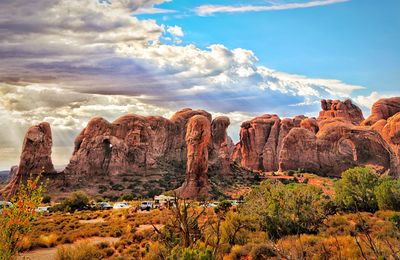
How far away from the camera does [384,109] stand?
8919cm

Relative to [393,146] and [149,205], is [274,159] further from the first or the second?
[149,205]

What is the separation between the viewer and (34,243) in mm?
20688

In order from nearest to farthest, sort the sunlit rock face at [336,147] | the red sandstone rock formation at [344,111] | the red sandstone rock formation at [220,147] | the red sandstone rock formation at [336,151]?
the red sandstone rock formation at [336,151] → the sunlit rock face at [336,147] → the red sandstone rock formation at [220,147] → the red sandstone rock formation at [344,111]

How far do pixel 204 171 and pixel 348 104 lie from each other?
228 feet

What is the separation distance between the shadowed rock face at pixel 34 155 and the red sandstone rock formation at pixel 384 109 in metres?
72.1

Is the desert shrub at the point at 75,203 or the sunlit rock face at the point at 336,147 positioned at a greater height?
the sunlit rock face at the point at 336,147

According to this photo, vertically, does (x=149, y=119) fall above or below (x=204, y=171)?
above

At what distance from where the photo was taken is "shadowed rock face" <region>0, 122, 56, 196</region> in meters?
60.6

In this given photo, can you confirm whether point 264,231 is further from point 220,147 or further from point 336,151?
point 220,147

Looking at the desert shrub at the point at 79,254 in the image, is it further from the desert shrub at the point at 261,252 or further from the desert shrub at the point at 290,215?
the desert shrub at the point at 290,215

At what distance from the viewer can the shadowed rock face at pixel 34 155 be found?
60.6 metres

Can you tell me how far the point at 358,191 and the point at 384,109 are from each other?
7004 centimetres

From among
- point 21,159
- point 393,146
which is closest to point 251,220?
point 21,159

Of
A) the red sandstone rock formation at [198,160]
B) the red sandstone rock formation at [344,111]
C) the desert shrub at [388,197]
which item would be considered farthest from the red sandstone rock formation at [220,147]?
the desert shrub at [388,197]
